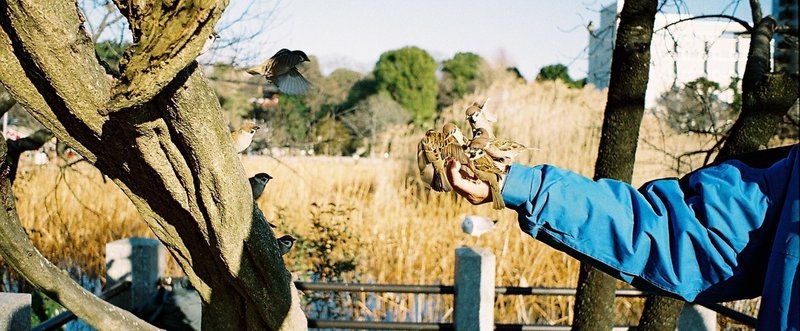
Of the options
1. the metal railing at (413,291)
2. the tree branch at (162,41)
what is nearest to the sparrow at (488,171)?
the tree branch at (162,41)

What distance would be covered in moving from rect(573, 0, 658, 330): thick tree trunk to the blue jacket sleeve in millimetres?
1638

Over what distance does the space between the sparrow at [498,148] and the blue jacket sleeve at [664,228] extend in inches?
1.5

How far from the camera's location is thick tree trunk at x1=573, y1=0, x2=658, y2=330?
116 inches

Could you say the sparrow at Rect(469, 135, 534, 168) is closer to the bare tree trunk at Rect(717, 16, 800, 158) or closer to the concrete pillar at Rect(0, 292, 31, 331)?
the concrete pillar at Rect(0, 292, 31, 331)

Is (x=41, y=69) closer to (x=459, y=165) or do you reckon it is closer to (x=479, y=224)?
(x=459, y=165)

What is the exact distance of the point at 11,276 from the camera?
6.00 meters

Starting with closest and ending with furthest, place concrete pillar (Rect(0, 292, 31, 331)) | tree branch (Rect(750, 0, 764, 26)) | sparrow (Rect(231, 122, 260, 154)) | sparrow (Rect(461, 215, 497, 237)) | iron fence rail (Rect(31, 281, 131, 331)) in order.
Answer: concrete pillar (Rect(0, 292, 31, 331)), sparrow (Rect(231, 122, 260, 154)), iron fence rail (Rect(31, 281, 131, 331)), tree branch (Rect(750, 0, 764, 26)), sparrow (Rect(461, 215, 497, 237))

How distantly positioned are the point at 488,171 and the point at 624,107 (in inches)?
69.7

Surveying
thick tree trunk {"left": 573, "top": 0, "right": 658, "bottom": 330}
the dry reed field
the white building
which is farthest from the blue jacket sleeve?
the dry reed field

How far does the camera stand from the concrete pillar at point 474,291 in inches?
148

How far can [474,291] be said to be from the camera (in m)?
3.77

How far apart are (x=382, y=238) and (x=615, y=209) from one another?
4.97m

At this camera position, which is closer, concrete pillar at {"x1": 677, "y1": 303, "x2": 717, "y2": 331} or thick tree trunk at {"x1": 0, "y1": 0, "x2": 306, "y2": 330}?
thick tree trunk at {"x1": 0, "y1": 0, "x2": 306, "y2": 330}

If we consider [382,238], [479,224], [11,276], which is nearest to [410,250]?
[382,238]
